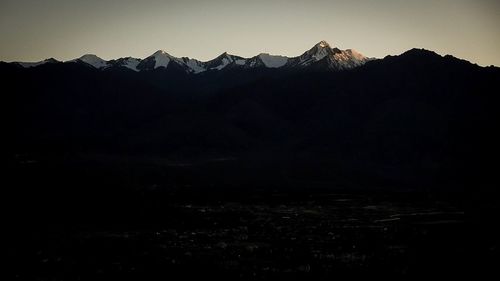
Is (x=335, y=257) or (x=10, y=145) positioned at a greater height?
(x=10, y=145)

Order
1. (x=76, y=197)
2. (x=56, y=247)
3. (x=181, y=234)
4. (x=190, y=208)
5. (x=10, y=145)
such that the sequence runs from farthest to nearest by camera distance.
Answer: (x=10, y=145) → (x=76, y=197) → (x=190, y=208) → (x=181, y=234) → (x=56, y=247)

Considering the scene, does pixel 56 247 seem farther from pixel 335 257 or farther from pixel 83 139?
pixel 83 139

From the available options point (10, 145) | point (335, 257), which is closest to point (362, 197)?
point (335, 257)

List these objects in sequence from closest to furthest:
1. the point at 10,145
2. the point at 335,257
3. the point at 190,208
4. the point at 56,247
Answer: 1. the point at 335,257
2. the point at 56,247
3. the point at 190,208
4. the point at 10,145

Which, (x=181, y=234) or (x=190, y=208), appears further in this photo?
(x=190, y=208)

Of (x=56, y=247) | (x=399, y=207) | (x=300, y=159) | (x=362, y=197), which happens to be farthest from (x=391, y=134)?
(x=56, y=247)

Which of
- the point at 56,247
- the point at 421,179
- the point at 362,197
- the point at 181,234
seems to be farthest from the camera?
the point at 421,179

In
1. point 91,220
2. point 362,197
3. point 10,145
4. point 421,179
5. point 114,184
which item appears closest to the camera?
point 91,220

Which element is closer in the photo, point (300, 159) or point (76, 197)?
point (76, 197)

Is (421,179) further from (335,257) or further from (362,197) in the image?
(335,257)
